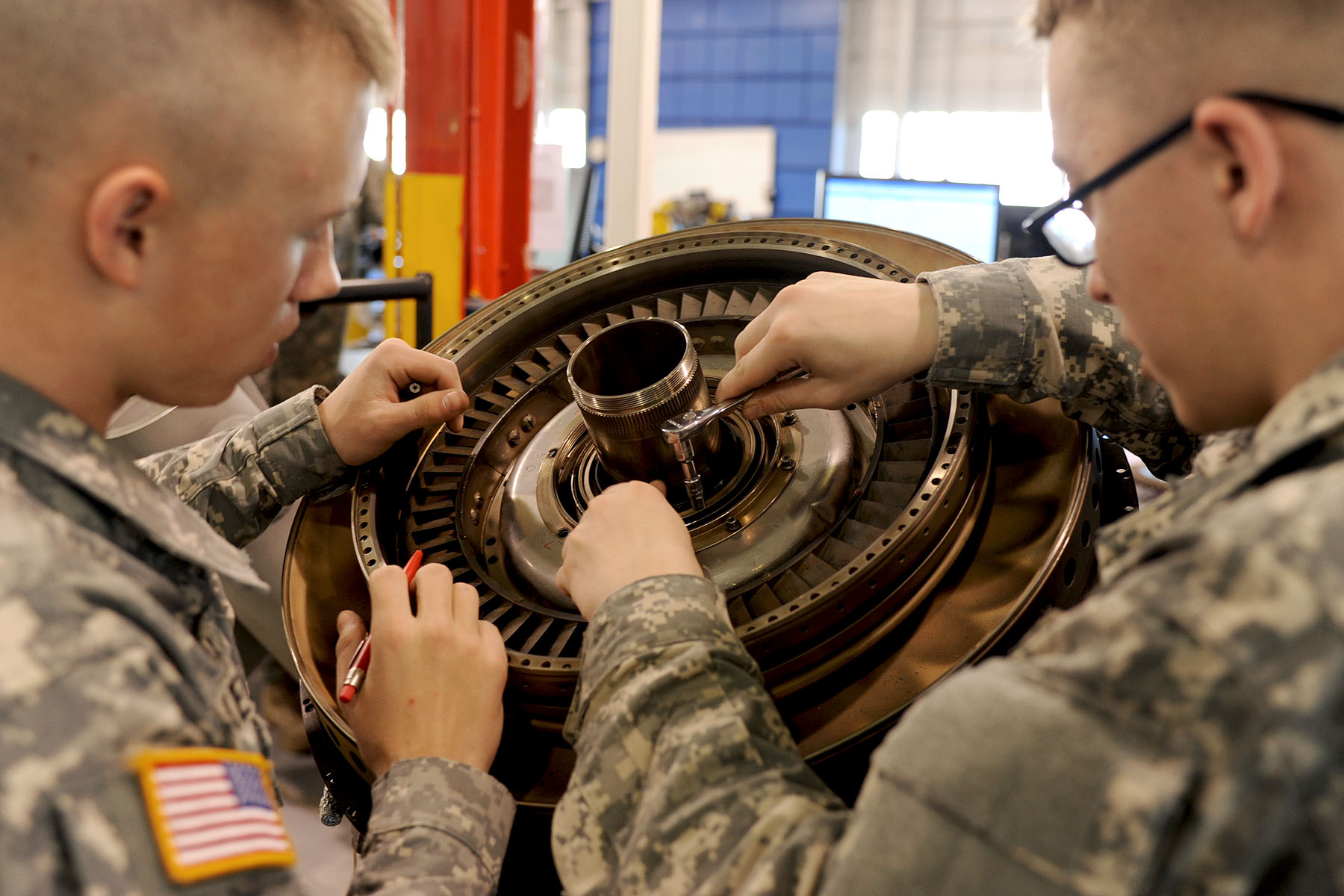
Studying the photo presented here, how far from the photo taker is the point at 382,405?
5.49ft

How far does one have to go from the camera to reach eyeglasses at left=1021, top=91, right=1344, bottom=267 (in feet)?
2.48

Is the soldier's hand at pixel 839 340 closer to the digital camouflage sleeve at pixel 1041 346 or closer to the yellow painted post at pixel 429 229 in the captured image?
the digital camouflage sleeve at pixel 1041 346

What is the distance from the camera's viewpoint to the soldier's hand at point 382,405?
1.67 m

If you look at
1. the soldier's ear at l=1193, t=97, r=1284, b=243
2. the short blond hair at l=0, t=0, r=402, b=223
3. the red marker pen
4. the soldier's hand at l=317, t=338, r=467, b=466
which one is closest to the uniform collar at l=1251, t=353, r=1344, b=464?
the soldier's ear at l=1193, t=97, r=1284, b=243

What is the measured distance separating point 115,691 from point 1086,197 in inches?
37.6

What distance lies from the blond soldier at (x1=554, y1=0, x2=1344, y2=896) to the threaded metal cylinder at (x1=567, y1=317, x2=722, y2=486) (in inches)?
15.0

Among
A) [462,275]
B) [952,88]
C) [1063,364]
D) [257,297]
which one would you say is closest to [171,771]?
[257,297]

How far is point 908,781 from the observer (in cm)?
77

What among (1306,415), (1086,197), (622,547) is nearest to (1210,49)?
(1086,197)

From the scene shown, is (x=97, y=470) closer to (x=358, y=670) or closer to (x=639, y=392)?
(x=358, y=670)

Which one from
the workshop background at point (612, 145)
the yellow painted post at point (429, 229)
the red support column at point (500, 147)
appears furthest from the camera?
the red support column at point (500, 147)

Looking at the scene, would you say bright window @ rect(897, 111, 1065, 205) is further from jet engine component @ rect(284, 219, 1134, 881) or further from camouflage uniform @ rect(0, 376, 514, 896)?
camouflage uniform @ rect(0, 376, 514, 896)

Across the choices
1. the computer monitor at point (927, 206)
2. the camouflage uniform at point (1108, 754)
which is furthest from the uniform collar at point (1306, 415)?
the computer monitor at point (927, 206)

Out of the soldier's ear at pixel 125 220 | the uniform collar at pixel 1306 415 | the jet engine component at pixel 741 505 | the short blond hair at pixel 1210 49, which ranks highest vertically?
the short blond hair at pixel 1210 49
